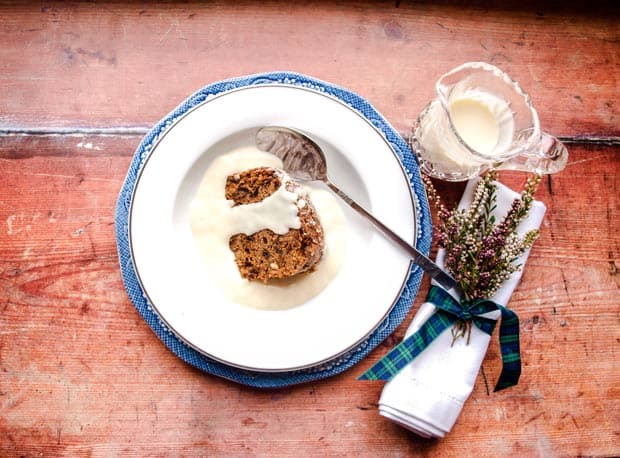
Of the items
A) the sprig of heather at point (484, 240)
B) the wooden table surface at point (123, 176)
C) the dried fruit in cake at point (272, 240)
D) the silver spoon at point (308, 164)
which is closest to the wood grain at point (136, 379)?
the wooden table surface at point (123, 176)

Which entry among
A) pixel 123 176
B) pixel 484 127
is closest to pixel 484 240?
pixel 484 127

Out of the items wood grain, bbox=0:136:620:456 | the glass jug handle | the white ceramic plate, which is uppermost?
the glass jug handle

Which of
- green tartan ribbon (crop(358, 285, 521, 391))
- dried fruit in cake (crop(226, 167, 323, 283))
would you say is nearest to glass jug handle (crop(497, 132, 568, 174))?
green tartan ribbon (crop(358, 285, 521, 391))

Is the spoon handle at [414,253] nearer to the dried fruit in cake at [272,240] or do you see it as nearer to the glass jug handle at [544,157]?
the dried fruit in cake at [272,240]

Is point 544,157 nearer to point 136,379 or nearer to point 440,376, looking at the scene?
point 440,376

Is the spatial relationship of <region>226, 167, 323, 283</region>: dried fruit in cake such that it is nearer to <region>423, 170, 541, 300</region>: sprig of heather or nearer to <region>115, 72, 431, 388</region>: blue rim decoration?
<region>115, 72, 431, 388</region>: blue rim decoration
